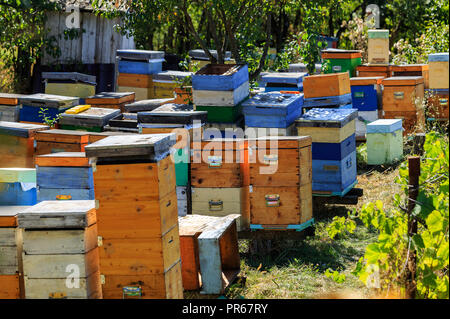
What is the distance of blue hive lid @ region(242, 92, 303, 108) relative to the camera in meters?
8.73

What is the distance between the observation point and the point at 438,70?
491 inches

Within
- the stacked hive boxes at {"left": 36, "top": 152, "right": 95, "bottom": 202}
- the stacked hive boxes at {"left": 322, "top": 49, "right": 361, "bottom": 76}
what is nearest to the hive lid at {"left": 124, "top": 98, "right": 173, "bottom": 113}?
the stacked hive boxes at {"left": 36, "top": 152, "right": 95, "bottom": 202}

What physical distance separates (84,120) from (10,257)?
4.32 m

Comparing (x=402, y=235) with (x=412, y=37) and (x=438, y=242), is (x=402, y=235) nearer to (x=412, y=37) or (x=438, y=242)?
(x=438, y=242)

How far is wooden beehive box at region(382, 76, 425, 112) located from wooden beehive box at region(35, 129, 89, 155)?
6340 millimetres

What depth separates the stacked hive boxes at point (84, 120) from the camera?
9.83 m

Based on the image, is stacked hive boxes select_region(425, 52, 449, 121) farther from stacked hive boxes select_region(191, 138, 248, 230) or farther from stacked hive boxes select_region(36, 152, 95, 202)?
stacked hive boxes select_region(36, 152, 95, 202)

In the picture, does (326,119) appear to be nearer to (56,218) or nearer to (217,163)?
(217,163)

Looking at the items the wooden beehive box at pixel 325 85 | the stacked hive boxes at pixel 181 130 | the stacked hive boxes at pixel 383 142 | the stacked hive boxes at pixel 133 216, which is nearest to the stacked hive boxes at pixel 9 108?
the stacked hive boxes at pixel 181 130

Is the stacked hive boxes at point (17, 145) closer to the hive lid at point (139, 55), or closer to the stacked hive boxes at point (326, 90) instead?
the stacked hive boxes at point (326, 90)

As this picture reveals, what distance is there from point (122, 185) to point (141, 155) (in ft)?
0.95

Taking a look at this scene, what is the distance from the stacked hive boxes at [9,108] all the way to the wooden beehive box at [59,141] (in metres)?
2.03
